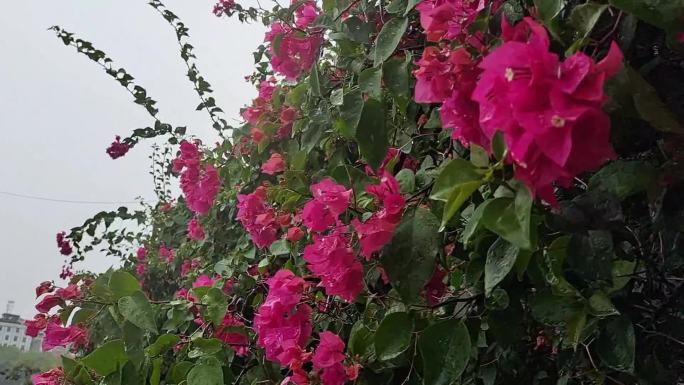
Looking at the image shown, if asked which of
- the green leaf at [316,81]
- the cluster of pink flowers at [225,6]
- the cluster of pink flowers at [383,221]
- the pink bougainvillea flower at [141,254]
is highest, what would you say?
the cluster of pink flowers at [225,6]

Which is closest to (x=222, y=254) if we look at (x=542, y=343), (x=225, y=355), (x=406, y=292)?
(x=225, y=355)

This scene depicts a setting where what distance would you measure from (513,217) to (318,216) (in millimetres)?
295

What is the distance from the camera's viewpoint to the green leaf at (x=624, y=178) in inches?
18.5

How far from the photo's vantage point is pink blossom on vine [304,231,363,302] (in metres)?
0.60

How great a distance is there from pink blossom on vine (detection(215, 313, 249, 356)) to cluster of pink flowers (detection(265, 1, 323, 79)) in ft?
1.39

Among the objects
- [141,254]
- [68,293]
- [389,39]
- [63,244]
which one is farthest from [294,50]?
[141,254]

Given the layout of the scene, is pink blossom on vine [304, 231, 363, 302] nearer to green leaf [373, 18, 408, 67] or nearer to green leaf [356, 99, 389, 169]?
green leaf [356, 99, 389, 169]

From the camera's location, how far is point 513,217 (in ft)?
1.22

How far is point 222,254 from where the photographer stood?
1.56 metres

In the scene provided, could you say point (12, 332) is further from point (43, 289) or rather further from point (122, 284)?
point (122, 284)

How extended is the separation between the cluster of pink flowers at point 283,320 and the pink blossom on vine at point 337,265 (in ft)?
0.35

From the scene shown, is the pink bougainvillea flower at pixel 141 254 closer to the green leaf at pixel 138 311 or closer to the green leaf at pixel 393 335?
the green leaf at pixel 138 311

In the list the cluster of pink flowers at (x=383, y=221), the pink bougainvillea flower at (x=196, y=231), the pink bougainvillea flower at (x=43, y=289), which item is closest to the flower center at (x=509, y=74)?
the cluster of pink flowers at (x=383, y=221)

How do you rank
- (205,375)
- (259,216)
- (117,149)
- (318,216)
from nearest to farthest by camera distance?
1. (318,216)
2. (205,375)
3. (259,216)
4. (117,149)
